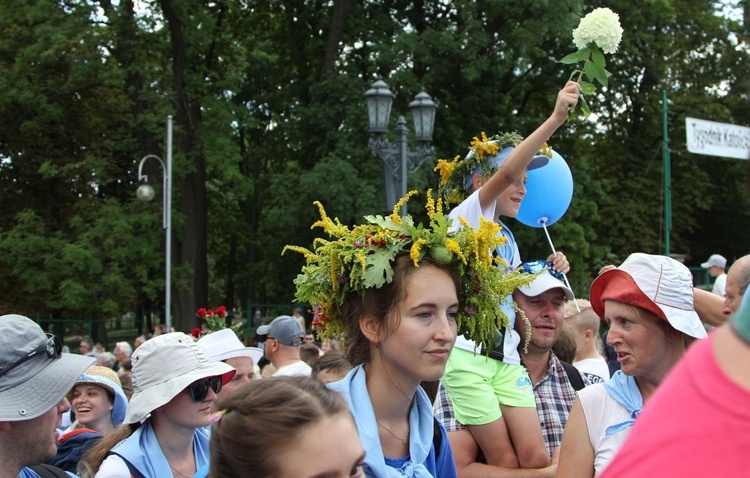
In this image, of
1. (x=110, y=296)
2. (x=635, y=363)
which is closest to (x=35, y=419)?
(x=635, y=363)

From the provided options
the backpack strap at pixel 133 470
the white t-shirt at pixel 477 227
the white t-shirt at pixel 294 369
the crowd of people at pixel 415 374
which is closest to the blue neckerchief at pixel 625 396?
the crowd of people at pixel 415 374

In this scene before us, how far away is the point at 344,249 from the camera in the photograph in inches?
120

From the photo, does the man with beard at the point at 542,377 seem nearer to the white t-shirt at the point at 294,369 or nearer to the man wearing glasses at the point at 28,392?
the man wearing glasses at the point at 28,392

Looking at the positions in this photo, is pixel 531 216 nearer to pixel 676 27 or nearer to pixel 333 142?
pixel 333 142

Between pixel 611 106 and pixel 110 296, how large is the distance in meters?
16.5

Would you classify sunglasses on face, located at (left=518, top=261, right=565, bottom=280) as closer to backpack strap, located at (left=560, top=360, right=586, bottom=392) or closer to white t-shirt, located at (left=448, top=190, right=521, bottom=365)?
white t-shirt, located at (left=448, top=190, right=521, bottom=365)

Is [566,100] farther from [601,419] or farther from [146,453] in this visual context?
[146,453]

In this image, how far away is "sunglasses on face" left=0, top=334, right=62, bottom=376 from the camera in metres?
3.04

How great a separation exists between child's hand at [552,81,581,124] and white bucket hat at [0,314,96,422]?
2215 mm

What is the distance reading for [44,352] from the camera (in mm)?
3191

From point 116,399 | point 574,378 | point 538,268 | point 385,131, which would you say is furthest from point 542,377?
point 385,131

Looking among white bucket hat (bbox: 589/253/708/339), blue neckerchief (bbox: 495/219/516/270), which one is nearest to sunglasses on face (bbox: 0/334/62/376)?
blue neckerchief (bbox: 495/219/516/270)

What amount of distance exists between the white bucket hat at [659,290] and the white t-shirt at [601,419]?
36 centimetres

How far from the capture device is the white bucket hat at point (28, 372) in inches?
117
